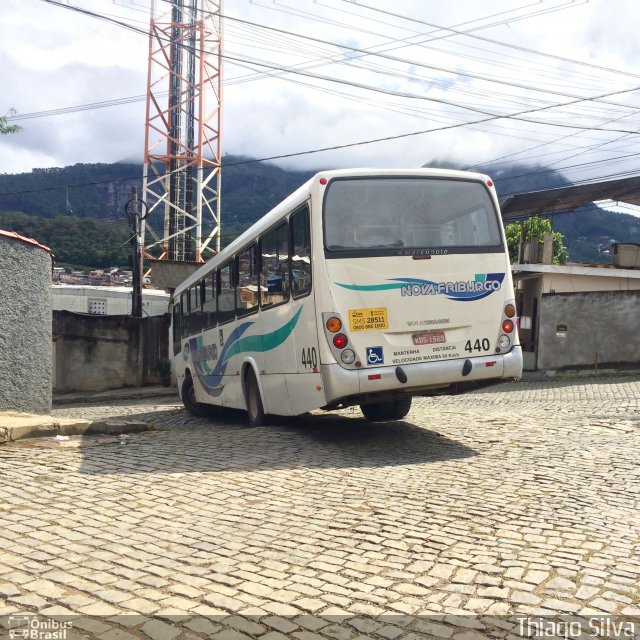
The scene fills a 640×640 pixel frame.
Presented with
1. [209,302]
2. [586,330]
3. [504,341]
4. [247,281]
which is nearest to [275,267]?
[247,281]

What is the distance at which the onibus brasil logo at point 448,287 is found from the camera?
8281 mm

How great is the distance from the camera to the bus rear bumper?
8031 mm

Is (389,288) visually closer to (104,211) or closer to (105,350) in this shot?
(105,350)

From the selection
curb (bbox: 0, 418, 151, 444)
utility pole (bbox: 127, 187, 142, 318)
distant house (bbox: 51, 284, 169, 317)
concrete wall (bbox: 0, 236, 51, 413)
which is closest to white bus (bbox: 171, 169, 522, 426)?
curb (bbox: 0, 418, 151, 444)

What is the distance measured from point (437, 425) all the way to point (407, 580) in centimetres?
682

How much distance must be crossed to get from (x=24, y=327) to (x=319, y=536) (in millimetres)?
7108

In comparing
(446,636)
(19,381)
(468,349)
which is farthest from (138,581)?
(19,381)

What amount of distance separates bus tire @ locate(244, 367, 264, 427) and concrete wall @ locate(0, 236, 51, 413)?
3020 millimetres

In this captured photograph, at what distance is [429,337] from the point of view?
8.40 meters

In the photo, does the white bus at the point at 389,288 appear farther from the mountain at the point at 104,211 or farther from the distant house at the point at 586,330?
the distant house at the point at 586,330

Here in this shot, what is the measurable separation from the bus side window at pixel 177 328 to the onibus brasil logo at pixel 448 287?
10101 mm

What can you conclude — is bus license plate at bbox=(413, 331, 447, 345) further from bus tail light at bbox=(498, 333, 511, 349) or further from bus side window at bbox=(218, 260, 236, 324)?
bus side window at bbox=(218, 260, 236, 324)

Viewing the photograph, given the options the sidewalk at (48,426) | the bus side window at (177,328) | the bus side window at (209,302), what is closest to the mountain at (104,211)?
the bus side window at (177,328)

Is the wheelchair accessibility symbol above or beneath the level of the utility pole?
beneath
